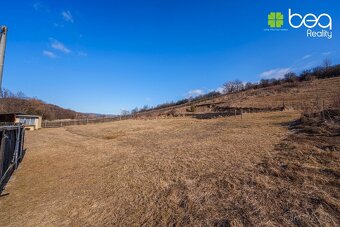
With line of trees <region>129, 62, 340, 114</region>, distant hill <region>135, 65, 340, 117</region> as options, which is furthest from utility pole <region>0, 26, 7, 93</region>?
line of trees <region>129, 62, 340, 114</region>

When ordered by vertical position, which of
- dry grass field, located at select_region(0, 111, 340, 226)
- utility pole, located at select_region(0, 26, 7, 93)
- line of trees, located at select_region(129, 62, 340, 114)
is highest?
line of trees, located at select_region(129, 62, 340, 114)

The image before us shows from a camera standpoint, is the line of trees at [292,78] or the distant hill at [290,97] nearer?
the distant hill at [290,97]

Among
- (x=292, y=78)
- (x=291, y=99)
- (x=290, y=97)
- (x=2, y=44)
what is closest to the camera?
(x=2, y=44)

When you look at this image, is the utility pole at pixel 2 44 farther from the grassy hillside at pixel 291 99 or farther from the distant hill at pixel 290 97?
the grassy hillside at pixel 291 99

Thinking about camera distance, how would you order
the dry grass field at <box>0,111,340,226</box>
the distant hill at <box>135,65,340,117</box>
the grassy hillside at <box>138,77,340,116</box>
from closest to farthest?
the dry grass field at <box>0,111,340,226</box>, the grassy hillside at <box>138,77,340,116</box>, the distant hill at <box>135,65,340,117</box>

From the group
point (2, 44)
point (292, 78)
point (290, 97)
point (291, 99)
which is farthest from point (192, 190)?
point (292, 78)

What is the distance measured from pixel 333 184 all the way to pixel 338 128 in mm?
6984

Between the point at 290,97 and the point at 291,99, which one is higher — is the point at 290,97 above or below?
above

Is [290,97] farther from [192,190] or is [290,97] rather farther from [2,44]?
[2,44]

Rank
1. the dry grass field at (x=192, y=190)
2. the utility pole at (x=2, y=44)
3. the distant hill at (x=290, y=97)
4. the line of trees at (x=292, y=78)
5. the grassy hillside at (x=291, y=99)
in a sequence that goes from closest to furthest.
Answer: the dry grass field at (x=192, y=190) < the utility pole at (x=2, y=44) < the grassy hillside at (x=291, y=99) < the distant hill at (x=290, y=97) < the line of trees at (x=292, y=78)

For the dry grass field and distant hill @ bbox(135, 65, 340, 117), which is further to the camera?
distant hill @ bbox(135, 65, 340, 117)

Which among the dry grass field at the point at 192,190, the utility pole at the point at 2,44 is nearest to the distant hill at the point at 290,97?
the dry grass field at the point at 192,190

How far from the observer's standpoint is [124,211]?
577cm

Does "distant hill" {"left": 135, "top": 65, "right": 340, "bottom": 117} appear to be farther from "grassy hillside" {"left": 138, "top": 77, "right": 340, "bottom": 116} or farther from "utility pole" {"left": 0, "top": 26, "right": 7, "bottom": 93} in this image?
"utility pole" {"left": 0, "top": 26, "right": 7, "bottom": 93}
